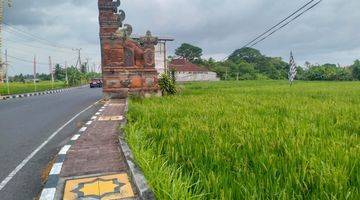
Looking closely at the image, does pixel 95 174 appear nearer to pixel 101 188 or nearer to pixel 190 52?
pixel 101 188

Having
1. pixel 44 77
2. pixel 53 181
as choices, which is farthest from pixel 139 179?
pixel 44 77

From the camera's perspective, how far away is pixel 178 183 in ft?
12.5

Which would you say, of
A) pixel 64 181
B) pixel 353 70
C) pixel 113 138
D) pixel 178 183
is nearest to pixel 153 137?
pixel 113 138

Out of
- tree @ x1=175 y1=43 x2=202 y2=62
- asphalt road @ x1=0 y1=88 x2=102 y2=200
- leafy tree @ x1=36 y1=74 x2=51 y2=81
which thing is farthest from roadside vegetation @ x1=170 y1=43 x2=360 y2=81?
asphalt road @ x1=0 y1=88 x2=102 y2=200

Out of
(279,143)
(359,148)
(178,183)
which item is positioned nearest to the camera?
(178,183)

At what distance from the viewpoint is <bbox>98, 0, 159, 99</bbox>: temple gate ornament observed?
21219 millimetres

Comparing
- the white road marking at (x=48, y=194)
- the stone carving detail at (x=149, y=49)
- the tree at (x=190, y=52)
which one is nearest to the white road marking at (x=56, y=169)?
the white road marking at (x=48, y=194)

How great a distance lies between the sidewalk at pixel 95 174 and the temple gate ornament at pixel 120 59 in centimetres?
1391

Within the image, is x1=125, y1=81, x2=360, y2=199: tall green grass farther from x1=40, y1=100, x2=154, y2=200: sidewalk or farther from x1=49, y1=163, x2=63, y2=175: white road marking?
x1=49, y1=163, x2=63, y2=175: white road marking

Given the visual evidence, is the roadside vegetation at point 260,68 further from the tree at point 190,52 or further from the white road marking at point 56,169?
the white road marking at point 56,169

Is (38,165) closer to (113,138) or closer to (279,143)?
(113,138)

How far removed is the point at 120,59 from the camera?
21.6m

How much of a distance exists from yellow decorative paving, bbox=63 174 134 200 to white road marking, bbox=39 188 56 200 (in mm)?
146

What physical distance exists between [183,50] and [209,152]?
8950 centimetres
